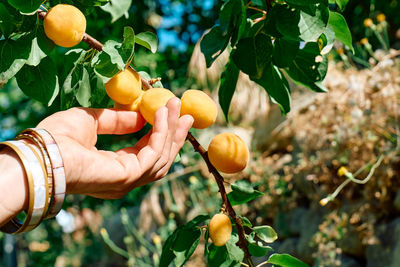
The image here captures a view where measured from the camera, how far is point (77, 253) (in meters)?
5.91

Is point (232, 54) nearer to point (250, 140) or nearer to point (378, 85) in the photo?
point (378, 85)

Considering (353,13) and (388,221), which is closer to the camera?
(388,221)

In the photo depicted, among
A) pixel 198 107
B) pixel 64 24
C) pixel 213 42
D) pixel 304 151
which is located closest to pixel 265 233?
pixel 198 107

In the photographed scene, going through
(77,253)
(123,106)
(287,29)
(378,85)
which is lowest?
(77,253)

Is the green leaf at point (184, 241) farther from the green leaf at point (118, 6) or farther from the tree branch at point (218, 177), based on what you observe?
the green leaf at point (118, 6)

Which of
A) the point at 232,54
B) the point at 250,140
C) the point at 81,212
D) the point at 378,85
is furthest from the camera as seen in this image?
the point at 81,212

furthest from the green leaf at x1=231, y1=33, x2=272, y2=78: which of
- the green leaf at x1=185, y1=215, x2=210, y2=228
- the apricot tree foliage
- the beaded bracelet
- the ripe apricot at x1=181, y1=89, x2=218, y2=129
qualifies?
the beaded bracelet

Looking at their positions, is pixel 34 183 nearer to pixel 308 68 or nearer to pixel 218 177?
pixel 218 177

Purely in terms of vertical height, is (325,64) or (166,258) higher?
(325,64)

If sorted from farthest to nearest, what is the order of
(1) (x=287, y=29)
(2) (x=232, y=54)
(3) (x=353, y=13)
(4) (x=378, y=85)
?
1. (3) (x=353, y=13)
2. (4) (x=378, y=85)
3. (2) (x=232, y=54)
4. (1) (x=287, y=29)

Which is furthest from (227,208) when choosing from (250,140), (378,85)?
(250,140)

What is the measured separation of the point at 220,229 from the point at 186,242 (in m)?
0.11

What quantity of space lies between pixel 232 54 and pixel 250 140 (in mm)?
2491

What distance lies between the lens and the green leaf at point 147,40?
2.54ft
